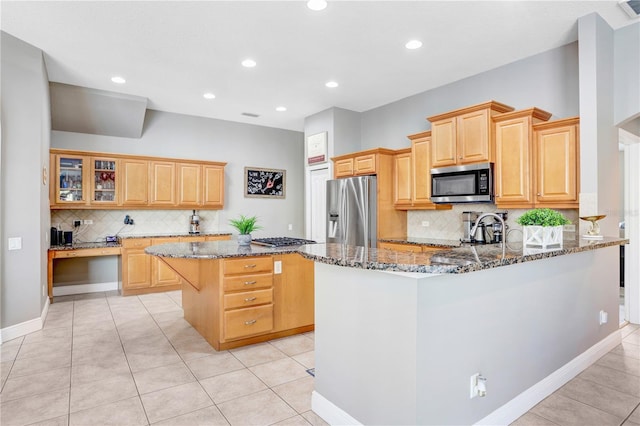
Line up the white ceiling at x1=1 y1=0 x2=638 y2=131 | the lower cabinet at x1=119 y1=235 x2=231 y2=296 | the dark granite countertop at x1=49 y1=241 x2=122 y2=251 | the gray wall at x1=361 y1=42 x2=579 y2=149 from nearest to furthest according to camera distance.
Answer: the white ceiling at x1=1 y1=0 x2=638 y2=131 → the gray wall at x1=361 y1=42 x2=579 y2=149 → the dark granite countertop at x1=49 y1=241 x2=122 y2=251 → the lower cabinet at x1=119 y1=235 x2=231 y2=296

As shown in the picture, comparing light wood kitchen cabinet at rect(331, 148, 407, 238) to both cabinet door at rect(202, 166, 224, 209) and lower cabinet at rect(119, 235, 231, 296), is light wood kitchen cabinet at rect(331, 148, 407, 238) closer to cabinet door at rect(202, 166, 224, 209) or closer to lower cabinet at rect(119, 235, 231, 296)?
cabinet door at rect(202, 166, 224, 209)

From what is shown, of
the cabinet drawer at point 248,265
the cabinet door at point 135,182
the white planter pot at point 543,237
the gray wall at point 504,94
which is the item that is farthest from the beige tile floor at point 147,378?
the gray wall at point 504,94

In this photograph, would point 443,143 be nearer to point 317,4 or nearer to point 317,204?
point 317,4

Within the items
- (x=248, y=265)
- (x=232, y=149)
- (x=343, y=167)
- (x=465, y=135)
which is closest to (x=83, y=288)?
(x=232, y=149)

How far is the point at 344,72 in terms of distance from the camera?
4.41m

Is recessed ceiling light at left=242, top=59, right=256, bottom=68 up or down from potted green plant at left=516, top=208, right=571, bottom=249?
up

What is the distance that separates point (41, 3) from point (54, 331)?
3071 mm

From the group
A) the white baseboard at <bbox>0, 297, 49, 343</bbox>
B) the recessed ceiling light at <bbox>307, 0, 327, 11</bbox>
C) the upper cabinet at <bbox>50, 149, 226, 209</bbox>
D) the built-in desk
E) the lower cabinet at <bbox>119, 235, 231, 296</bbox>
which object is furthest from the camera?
the lower cabinet at <bbox>119, 235, 231, 296</bbox>

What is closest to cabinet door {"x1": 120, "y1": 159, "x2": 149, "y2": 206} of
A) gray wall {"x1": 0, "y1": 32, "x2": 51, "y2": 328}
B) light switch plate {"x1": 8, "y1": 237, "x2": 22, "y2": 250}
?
gray wall {"x1": 0, "y1": 32, "x2": 51, "y2": 328}

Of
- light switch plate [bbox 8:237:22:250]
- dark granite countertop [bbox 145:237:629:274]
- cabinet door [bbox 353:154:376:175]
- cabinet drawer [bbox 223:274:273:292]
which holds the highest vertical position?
cabinet door [bbox 353:154:376:175]

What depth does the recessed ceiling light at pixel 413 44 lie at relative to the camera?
361 cm

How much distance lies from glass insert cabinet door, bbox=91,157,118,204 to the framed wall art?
2242 millimetres

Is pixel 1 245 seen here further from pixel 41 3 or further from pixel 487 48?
pixel 487 48

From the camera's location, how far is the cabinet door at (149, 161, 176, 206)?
18.8ft
